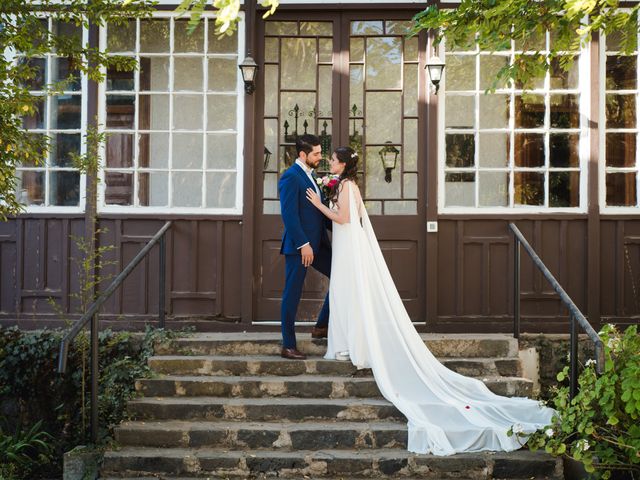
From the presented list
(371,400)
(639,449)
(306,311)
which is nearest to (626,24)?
(639,449)

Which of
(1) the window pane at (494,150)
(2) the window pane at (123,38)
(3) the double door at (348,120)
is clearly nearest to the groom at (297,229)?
(3) the double door at (348,120)

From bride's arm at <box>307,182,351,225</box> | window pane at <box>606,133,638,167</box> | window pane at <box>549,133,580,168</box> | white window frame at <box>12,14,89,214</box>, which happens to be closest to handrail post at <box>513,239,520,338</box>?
window pane at <box>549,133,580,168</box>

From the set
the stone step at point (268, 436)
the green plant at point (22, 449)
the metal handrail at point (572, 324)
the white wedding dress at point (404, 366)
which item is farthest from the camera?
the green plant at point (22, 449)

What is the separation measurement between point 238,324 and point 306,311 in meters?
0.69

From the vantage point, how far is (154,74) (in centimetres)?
806

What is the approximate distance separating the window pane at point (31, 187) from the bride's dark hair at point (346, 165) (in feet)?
10.2

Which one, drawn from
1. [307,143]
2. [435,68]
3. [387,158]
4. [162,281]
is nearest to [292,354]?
[162,281]

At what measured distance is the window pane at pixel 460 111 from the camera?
7.98 meters

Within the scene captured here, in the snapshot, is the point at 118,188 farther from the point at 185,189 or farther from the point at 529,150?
the point at 529,150

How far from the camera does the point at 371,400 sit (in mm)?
6438

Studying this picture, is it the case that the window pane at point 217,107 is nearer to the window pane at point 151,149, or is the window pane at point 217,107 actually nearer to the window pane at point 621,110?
the window pane at point 151,149

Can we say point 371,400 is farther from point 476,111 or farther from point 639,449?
point 476,111

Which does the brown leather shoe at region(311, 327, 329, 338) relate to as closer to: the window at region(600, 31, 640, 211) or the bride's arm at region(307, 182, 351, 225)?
the bride's arm at region(307, 182, 351, 225)

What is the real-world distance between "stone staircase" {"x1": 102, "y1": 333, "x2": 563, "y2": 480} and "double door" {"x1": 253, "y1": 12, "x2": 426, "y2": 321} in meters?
0.96
